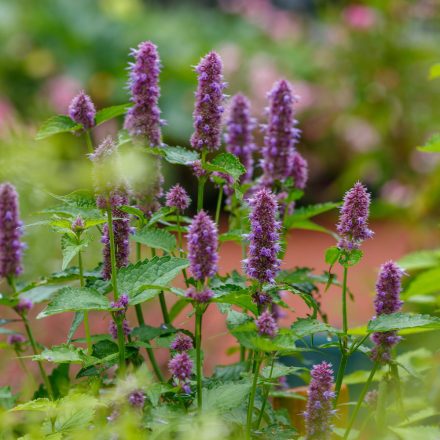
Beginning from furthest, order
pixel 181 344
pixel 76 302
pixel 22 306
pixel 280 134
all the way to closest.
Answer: pixel 280 134, pixel 22 306, pixel 181 344, pixel 76 302

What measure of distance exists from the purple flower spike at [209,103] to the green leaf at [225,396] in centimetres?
54

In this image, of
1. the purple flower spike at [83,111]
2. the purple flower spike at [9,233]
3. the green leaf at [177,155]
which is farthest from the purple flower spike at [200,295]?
the purple flower spike at [83,111]

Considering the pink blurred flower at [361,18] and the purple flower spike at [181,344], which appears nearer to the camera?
the purple flower spike at [181,344]

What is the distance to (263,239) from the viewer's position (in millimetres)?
1681

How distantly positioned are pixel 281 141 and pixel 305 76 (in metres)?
8.37

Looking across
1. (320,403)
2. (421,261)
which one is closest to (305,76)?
(421,261)

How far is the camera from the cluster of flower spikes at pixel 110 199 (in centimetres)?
163

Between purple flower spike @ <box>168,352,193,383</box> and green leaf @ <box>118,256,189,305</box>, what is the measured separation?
0.13 meters

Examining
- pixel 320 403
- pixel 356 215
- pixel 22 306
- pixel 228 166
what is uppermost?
pixel 228 166

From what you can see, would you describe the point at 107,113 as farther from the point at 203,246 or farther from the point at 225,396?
the point at 225,396

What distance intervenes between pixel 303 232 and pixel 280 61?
2.15 metres

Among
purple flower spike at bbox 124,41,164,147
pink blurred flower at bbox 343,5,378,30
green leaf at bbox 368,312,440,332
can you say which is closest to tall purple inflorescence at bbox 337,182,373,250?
green leaf at bbox 368,312,440,332

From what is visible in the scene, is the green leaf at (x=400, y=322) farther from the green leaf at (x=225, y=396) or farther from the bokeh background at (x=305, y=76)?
the bokeh background at (x=305, y=76)

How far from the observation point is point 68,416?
1.75m
